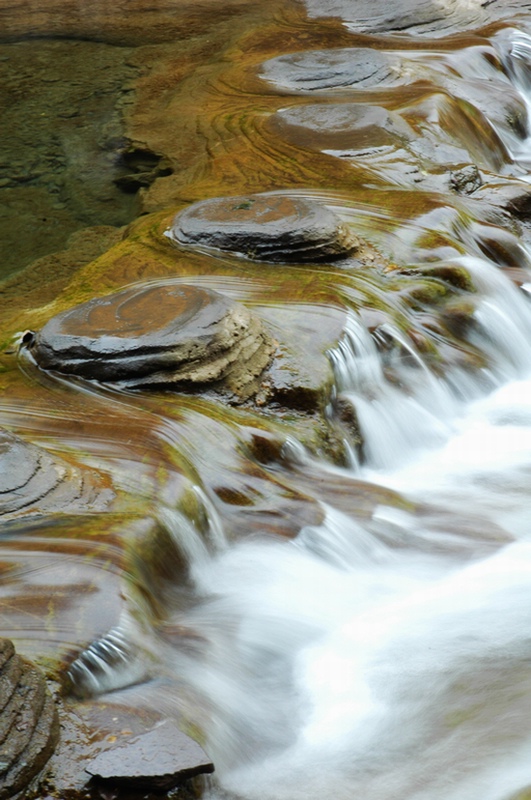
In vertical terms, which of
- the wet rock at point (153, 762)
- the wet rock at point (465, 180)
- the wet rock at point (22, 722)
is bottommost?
the wet rock at point (465, 180)

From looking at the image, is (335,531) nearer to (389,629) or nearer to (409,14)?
(389,629)

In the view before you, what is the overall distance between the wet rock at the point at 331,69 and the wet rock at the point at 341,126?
77cm

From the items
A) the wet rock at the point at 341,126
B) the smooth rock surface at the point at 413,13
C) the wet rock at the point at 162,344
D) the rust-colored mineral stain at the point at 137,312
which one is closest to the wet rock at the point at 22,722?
A: the wet rock at the point at 162,344

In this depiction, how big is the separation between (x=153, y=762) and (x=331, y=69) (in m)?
7.64

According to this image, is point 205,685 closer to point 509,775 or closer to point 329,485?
point 509,775

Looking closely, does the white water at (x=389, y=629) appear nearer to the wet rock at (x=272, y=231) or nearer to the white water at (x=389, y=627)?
the white water at (x=389, y=627)

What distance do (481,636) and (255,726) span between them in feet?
3.27

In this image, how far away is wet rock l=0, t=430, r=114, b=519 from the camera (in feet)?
10.6

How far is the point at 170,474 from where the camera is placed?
3598 millimetres

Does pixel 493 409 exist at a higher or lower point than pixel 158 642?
lower

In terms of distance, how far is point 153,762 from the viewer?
2389mm

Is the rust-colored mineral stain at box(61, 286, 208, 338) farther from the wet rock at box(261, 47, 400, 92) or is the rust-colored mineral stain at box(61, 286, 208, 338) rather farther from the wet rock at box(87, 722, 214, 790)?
the wet rock at box(261, 47, 400, 92)

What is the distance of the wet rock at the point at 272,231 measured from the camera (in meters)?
5.46

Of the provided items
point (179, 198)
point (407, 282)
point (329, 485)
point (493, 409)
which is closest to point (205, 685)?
point (329, 485)
